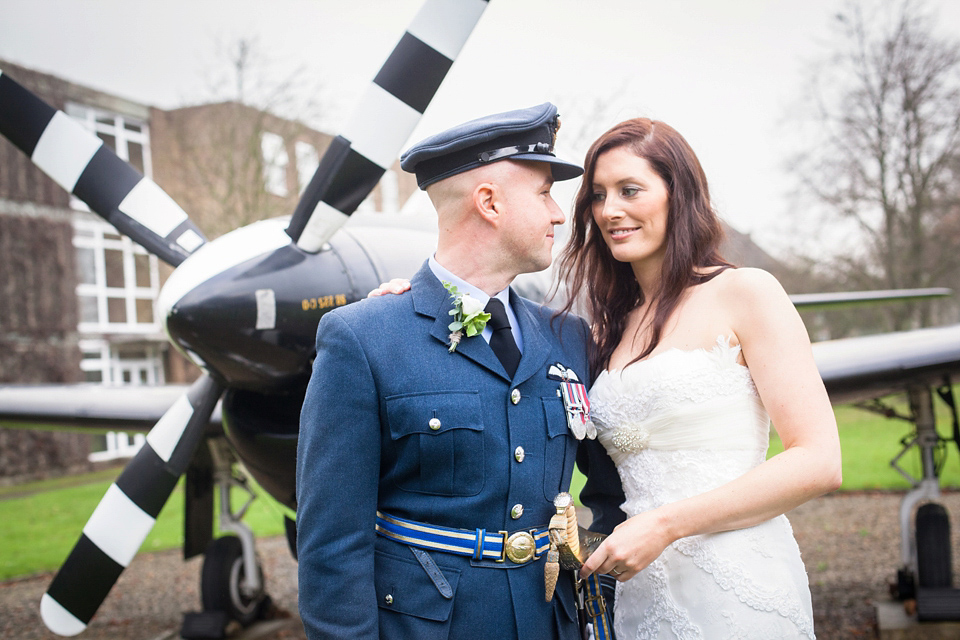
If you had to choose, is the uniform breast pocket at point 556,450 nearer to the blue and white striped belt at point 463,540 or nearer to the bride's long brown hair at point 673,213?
the blue and white striped belt at point 463,540

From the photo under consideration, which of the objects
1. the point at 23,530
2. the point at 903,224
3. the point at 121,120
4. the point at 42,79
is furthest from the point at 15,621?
the point at 903,224

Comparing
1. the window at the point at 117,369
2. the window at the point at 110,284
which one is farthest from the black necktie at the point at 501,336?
the window at the point at 110,284

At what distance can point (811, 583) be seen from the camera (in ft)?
23.4

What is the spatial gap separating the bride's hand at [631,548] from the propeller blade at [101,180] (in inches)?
119

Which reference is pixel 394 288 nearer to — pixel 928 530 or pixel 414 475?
pixel 414 475

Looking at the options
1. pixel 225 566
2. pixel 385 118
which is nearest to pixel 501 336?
pixel 385 118

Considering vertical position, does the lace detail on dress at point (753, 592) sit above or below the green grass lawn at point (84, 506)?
above

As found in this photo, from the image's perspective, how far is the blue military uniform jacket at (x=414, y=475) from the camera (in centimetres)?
162

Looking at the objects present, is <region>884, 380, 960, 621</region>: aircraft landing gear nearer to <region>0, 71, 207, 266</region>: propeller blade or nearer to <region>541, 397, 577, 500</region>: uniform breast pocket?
<region>541, 397, 577, 500</region>: uniform breast pocket

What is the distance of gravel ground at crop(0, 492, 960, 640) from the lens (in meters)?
6.26

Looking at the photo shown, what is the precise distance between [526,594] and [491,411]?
468mm

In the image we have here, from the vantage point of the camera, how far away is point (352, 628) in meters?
1.56

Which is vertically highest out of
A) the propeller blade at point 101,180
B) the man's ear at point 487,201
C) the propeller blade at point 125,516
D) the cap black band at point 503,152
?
the propeller blade at point 101,180

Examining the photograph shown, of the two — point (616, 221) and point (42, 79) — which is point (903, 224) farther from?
point (42, 79)
